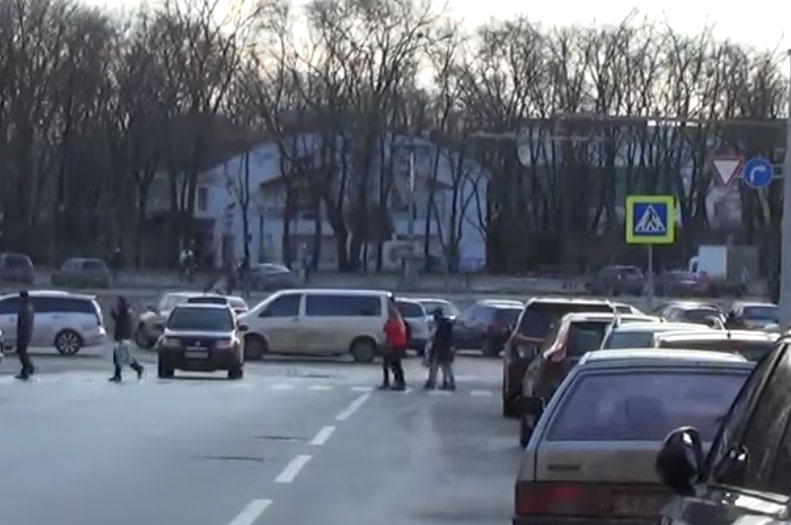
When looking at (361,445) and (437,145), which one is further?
(437,145)

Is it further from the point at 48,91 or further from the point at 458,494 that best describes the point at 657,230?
the point at 48,91

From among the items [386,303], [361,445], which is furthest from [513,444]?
[386,303]

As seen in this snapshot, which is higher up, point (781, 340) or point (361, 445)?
point (781, 340)

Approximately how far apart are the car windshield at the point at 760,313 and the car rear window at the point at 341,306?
10038mm

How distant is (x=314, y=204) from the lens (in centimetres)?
9938

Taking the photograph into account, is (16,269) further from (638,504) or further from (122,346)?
(638,504)

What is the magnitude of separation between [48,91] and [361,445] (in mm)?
65119

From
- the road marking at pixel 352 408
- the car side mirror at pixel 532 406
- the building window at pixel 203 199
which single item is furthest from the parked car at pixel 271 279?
the car side mirror at pixel 532 406

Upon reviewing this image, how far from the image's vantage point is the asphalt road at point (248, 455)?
57.1 ft

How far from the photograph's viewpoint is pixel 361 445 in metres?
25.0

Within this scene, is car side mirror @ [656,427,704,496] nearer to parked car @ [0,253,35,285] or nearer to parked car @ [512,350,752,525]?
parked car @ [512,350,752,525]

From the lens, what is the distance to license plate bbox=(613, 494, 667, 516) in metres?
11.4

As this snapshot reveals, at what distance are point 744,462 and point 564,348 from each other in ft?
62.1

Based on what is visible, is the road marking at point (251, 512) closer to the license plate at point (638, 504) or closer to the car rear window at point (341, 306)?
the license plate at point (638, 504)
